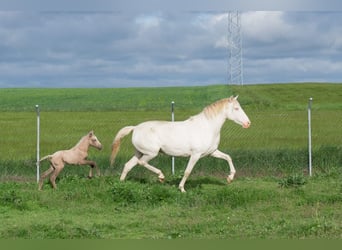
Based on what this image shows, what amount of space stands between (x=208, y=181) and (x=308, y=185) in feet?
6.59

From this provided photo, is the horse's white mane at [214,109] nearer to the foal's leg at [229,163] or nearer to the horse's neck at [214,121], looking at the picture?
the horse's neck at [214,121]

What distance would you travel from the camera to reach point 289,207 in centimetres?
924

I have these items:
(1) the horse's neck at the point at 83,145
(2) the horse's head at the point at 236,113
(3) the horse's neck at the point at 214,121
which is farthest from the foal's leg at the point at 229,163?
(1) the horse's neck at the point at 83,145

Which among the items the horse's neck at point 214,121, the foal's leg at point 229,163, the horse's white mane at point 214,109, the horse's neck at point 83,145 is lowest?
the foal's leg at point 229,163

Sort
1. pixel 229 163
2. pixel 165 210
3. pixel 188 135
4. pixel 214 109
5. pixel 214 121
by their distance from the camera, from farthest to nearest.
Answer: pixel 229 163
pixel 214 109
pixel 214 121
pixel 188 135
pixel 165 210

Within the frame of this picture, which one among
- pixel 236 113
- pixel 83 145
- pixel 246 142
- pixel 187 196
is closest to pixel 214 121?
pixel 236 113

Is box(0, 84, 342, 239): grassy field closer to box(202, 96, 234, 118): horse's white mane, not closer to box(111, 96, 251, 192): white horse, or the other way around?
box(111, 96, 251, 192): white horse

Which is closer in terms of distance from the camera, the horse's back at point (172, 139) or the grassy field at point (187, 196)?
the grassy field at point (187, 196)

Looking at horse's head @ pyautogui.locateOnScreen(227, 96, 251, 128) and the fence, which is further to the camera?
the fence

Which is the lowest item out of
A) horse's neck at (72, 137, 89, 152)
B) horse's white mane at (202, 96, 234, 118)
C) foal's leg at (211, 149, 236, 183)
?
foal's leg at (211, 149, 236, 183)

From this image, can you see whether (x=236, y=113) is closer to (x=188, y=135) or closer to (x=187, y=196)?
(x=188, y=135)

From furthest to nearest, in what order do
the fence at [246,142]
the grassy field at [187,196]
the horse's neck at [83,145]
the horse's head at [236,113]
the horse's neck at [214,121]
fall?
the fence at [246,142], the horse's neck at [83,145], the horse's head at [236,113], the horse's neck at [214,121], the grassy field at [187,196]

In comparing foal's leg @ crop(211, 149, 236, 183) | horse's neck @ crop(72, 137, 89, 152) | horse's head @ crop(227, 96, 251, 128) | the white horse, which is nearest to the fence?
horse's neck @ crop(72, 137, 89, 152)

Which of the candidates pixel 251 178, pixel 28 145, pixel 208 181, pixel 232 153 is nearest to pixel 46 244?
pixel 208 181
